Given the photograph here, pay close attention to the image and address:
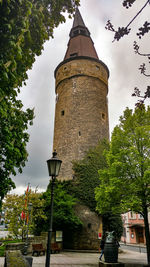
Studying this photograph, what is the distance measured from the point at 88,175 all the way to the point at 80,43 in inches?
693

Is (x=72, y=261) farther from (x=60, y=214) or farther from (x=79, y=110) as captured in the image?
(x=79, y=110)

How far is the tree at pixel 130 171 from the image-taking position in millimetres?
10609

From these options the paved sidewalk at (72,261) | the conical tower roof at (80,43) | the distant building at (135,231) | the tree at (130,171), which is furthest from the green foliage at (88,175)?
the distant building at (135,231)

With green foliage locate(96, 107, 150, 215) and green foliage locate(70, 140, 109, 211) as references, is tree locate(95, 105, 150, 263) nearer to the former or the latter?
green foliage locate(96, 107, 150, 215)

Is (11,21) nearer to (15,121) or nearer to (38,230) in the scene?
(15,121)

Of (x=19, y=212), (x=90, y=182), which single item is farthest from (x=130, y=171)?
(x=19, y=212)

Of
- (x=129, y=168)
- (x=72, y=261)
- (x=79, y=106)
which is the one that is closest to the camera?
(x=72, y=261)

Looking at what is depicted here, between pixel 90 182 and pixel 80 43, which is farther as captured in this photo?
pixel 80 43

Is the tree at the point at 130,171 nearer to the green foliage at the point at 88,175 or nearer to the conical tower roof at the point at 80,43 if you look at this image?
the green foliage at the point at 88,175

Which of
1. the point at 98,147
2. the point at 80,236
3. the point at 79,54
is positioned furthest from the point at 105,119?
the point at 80,236

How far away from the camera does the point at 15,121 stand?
16.8 feet

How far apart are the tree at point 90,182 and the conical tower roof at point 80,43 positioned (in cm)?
1199

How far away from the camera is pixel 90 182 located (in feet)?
57.2

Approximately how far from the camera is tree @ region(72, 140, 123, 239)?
16544mm
